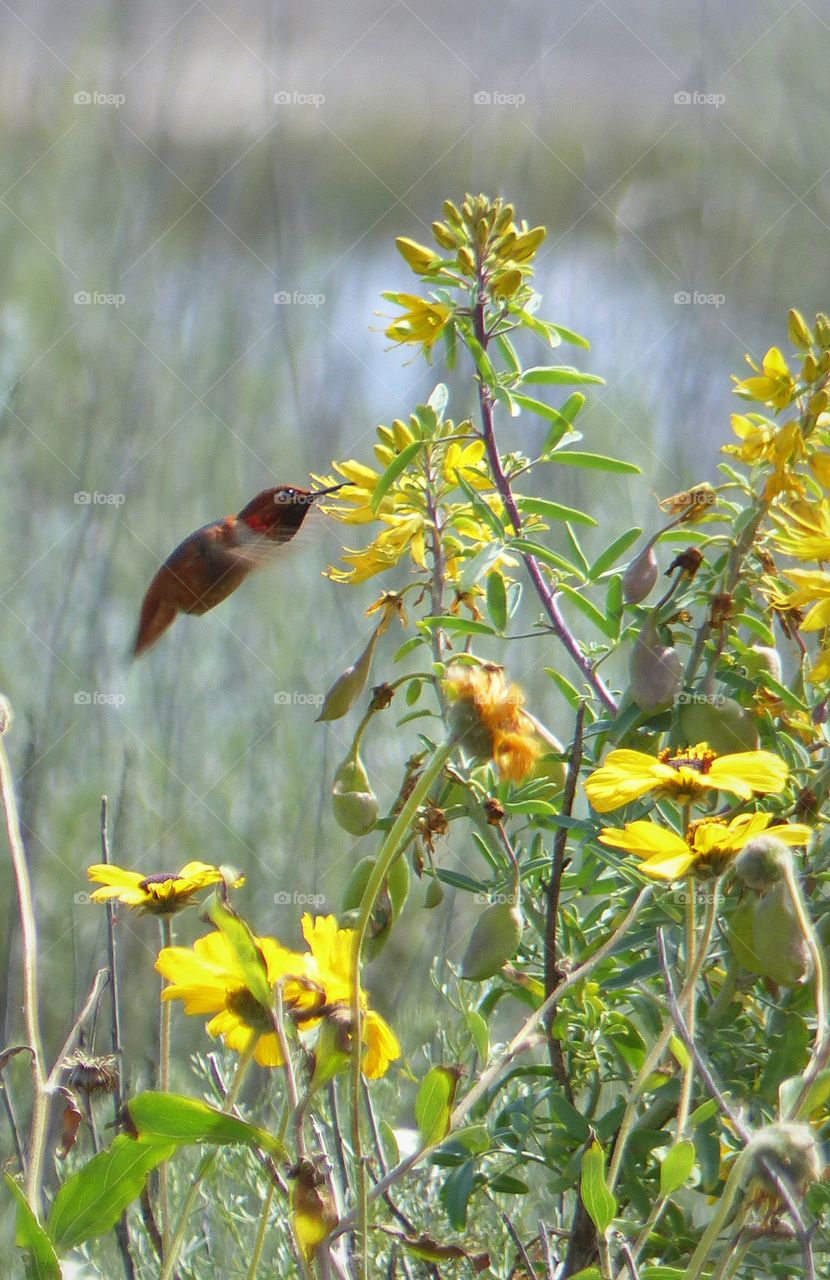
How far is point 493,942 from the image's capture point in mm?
428

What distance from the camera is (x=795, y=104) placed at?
1215mm

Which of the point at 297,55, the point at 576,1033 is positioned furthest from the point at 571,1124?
the point at 297,55

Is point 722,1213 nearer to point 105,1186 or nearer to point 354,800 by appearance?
point 105,1186

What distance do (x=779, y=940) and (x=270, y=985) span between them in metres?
0.15

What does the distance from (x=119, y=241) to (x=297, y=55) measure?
0.27 metres

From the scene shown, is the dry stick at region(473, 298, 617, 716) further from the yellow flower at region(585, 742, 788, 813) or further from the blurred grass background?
the blurred grass background

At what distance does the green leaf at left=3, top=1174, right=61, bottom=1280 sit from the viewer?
0.30 meters

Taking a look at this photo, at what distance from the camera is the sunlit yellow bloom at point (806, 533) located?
42 cm

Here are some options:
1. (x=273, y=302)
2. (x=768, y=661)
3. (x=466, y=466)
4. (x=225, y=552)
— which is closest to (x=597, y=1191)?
(x=768, y=661)

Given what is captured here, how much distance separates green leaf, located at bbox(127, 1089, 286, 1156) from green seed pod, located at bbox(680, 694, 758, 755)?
0.74 ft

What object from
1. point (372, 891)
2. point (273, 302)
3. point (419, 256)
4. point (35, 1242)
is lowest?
point (35, 1242)

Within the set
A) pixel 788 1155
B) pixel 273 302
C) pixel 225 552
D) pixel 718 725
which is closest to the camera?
pixel 788 1155

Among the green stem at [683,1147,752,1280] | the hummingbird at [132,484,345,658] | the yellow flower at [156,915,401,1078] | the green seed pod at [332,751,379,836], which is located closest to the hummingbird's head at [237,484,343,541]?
the hummingbird at [132,484,345,658]

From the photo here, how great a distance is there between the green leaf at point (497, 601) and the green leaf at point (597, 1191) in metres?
0.26
